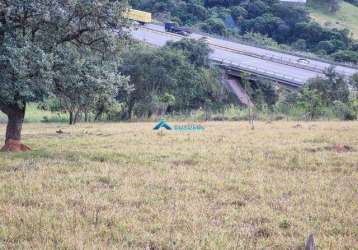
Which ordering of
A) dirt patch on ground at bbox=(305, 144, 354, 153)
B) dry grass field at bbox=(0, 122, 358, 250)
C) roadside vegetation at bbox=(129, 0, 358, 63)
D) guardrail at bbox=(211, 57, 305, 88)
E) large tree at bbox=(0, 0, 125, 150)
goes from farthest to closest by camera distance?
roadside vegetation at bbox=(129, 0, 358, 63) → guardrail at bbox=(211, 57, 305, 88) → dirt patch on ground at bbox=(305, 144, 354, 153) → large tree at bbox=(0, 0, 125, 150) → dry grass field at bbox=(0, 122, 358, 250)

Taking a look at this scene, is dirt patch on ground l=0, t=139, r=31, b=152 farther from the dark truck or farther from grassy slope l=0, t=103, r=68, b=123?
the dark truck

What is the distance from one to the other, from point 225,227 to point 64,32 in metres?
9.69

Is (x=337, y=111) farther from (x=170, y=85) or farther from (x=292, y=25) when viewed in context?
(x=292, y=25)

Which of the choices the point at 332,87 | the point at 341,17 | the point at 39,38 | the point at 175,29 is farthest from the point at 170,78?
the point at 341,17

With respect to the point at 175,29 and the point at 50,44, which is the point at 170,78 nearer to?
the point at 175,29

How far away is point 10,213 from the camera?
7785 millimetres

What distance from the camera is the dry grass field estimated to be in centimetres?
685

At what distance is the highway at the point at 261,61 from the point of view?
159 ft

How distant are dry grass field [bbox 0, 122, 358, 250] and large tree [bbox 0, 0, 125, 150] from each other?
1.88 metres

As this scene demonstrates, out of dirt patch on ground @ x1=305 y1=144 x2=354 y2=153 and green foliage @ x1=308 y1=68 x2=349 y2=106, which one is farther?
green foliage @ x1=308 y1=68 x2=349 y2=106

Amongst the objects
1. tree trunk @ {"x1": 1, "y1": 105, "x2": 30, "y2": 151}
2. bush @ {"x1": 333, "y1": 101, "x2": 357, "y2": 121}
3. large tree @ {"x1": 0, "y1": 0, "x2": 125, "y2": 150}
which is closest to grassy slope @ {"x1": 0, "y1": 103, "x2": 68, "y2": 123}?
bush @ {"x1": 333, "y1": 101, "x2": 357, "y2": 121}

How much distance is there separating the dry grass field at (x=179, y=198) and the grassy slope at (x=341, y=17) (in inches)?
2495

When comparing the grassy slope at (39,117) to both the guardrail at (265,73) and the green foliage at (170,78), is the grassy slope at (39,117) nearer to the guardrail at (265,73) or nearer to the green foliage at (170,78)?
the green foliage at (170,78)

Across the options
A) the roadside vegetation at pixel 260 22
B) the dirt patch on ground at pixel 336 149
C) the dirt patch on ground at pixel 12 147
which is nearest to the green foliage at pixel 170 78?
the roadside vegetation at pixel 260 22
